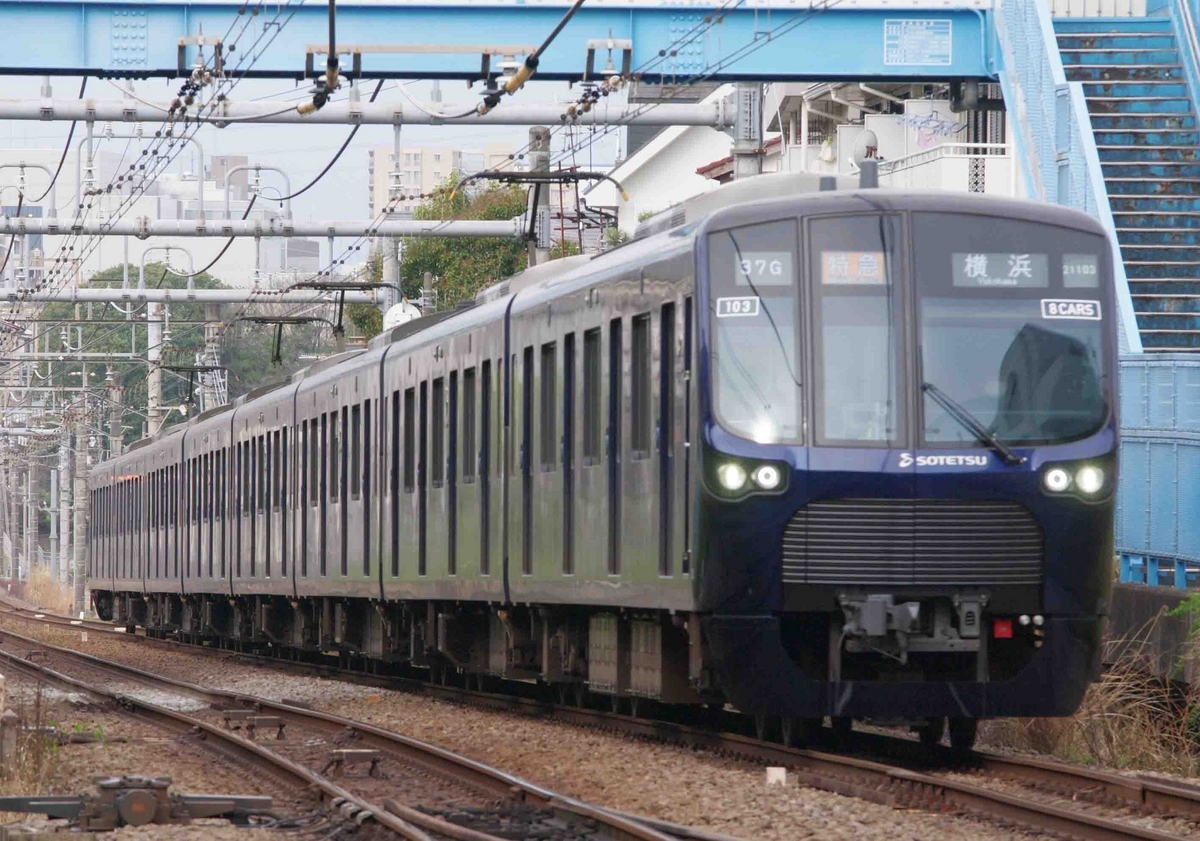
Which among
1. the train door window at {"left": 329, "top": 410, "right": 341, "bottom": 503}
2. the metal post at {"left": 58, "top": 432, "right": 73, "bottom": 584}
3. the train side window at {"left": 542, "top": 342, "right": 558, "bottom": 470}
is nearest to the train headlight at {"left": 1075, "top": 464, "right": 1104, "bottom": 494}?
the train side window at {"left": 542, "top": 342, "right": 558, "bottom": 470}

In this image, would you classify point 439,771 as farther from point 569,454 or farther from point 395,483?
point 395,483

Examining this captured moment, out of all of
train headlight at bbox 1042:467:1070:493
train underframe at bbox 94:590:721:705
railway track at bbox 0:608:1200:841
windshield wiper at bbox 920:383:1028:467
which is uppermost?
windshield wiper at bbox 920:383:1028:467

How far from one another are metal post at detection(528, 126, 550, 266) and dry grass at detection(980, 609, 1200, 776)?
31.6 feet

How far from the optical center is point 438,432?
58.1 ft

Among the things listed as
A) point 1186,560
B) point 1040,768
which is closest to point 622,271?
point 1040,768

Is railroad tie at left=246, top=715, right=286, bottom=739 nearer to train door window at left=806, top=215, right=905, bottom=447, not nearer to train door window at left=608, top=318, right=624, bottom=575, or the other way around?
train door window at left=608, top=318, right=624, bottom=575

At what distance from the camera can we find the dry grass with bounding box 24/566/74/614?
61500 mm

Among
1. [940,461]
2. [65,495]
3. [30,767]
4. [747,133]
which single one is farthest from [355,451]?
[65,495]

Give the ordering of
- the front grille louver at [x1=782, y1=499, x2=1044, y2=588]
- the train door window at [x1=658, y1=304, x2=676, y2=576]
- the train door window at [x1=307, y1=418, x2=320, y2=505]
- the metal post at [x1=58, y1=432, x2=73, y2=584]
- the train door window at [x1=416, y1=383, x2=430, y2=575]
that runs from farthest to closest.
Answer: the metal post at [x1=58, y1=432, x2=73, y2=584]
the train door window at [x1=307, y1=418, x2=320, y2=505]
the train door window at [x1=416, y1=383, x2=430, y2=575]
the train door window at [x1=658, y1=304, x2=676, y2=576]
the front grille louver at [x1=782, y1=499, x2=1044, y2=588]

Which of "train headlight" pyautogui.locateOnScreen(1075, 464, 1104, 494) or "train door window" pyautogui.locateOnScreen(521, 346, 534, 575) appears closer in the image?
"train headlight" pyautogui.locateOnScreen(1075, 464, 1104, 494)

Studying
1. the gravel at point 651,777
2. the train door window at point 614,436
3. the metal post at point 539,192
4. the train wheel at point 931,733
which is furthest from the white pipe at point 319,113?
the train wheel at point 931,733

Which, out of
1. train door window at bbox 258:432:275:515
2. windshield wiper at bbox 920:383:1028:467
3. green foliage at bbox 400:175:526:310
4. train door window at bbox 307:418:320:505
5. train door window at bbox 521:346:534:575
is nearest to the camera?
windshield wiper at bbox 920:383:1028:467

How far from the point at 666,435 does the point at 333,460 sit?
10820 mm

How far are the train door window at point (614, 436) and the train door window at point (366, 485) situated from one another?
7.74 meters
